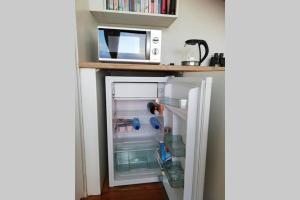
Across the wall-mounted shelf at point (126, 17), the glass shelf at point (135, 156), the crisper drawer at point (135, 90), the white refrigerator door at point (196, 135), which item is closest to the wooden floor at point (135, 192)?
the glass shelf at point (135, 156)

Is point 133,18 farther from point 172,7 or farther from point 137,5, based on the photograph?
point 172,7

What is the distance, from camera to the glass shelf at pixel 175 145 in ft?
3.00

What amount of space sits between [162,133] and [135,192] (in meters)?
0.51

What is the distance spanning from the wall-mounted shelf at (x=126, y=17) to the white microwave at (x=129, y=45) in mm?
323

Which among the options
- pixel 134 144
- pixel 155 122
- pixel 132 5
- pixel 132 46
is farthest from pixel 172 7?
pixel 134 144

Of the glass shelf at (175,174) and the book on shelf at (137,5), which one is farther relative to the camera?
the book on shelf at (137,5)

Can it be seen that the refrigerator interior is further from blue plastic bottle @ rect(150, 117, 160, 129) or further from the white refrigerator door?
the white refrigerator door

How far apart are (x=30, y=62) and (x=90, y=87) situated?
1.94ft

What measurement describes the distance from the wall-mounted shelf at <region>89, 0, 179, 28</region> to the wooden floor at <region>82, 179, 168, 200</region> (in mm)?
1457

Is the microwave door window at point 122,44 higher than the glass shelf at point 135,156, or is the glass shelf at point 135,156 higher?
the microwave door window at point 122,44

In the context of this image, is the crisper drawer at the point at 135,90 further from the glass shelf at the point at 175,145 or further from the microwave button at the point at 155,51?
the glass shelf at the point at 175,145

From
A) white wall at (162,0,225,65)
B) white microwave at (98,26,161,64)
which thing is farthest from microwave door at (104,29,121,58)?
white wall at (162,0,225,65)

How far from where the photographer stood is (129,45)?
1145 millimetres

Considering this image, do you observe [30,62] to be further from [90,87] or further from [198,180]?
[198,180]
